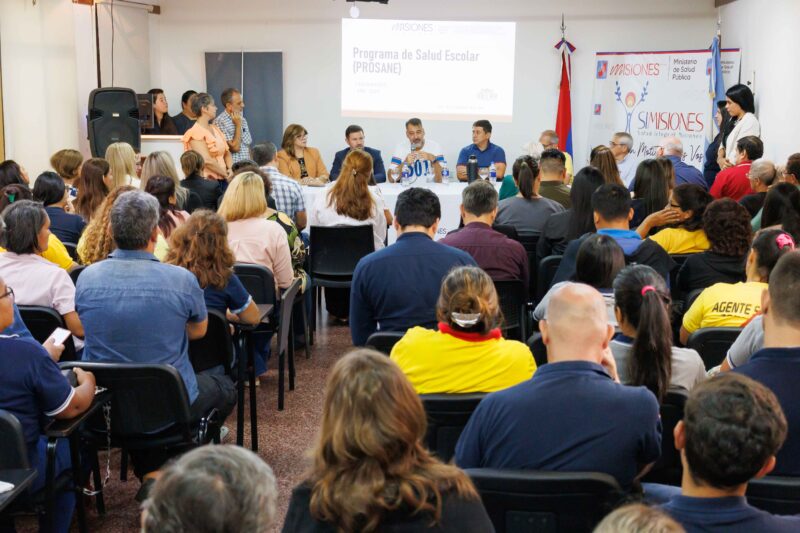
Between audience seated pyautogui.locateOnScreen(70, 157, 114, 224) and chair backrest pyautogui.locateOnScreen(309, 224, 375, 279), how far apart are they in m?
1.31

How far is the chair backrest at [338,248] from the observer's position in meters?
5.68

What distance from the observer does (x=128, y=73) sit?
403 inches

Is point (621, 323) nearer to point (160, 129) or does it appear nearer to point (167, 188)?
point (167, 188)

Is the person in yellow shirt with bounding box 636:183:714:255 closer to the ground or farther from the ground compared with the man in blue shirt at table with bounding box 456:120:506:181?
closer to the ground

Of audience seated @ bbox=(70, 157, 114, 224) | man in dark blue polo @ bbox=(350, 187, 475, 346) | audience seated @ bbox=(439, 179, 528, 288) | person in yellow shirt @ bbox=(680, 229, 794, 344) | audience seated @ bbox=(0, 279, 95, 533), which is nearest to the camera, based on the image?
audience seated @ bbox=(0, 279, 95, 533)

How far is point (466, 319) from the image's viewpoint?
8.57 ft

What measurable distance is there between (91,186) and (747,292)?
12.6ft

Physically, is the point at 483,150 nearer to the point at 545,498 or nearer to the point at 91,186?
the point at 91,186

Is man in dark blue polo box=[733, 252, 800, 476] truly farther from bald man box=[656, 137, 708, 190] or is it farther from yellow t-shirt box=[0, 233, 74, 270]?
bald man box=[656, 137, 708, 190]

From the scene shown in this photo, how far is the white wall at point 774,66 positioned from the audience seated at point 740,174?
0.64m

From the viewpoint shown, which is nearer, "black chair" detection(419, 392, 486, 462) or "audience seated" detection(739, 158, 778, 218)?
"black chair" detection(419, 392, 486, 462)

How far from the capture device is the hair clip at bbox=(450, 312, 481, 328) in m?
2.61

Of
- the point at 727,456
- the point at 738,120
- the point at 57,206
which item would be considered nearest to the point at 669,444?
the point at 727,456

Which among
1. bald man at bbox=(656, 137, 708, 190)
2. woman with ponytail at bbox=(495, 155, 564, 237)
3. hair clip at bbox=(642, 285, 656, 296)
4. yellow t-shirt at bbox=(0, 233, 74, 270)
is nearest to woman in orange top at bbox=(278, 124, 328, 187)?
woman with ponytail at bbox=(495, 155, 564, 237)
